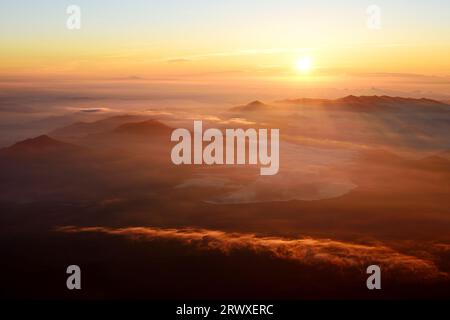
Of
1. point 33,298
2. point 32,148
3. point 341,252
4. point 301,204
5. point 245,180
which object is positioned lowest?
point 33,298

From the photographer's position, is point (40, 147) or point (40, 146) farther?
point (40, 146)

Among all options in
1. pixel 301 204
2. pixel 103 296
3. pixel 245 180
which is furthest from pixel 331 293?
pixel 245 180

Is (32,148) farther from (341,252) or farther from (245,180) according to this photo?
(341,252)

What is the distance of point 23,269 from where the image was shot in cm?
4881

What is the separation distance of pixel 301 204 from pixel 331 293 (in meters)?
42.5

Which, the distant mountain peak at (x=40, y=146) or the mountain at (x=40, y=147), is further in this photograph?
the distant mountain peak at (x=40, y=146)

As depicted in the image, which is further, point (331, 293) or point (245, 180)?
point (245, 180)

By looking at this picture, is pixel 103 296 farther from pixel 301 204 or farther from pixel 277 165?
pixel 277 165

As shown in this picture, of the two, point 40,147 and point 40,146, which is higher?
point 40,146

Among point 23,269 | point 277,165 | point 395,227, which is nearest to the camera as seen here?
point 23,269

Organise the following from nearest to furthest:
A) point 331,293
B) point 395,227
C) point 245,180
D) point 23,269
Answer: point 331,293
point 23,269
point 395,227
point 245,180

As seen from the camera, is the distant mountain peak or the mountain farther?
the distant mountain peak

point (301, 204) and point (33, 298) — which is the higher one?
point (301, 204)
